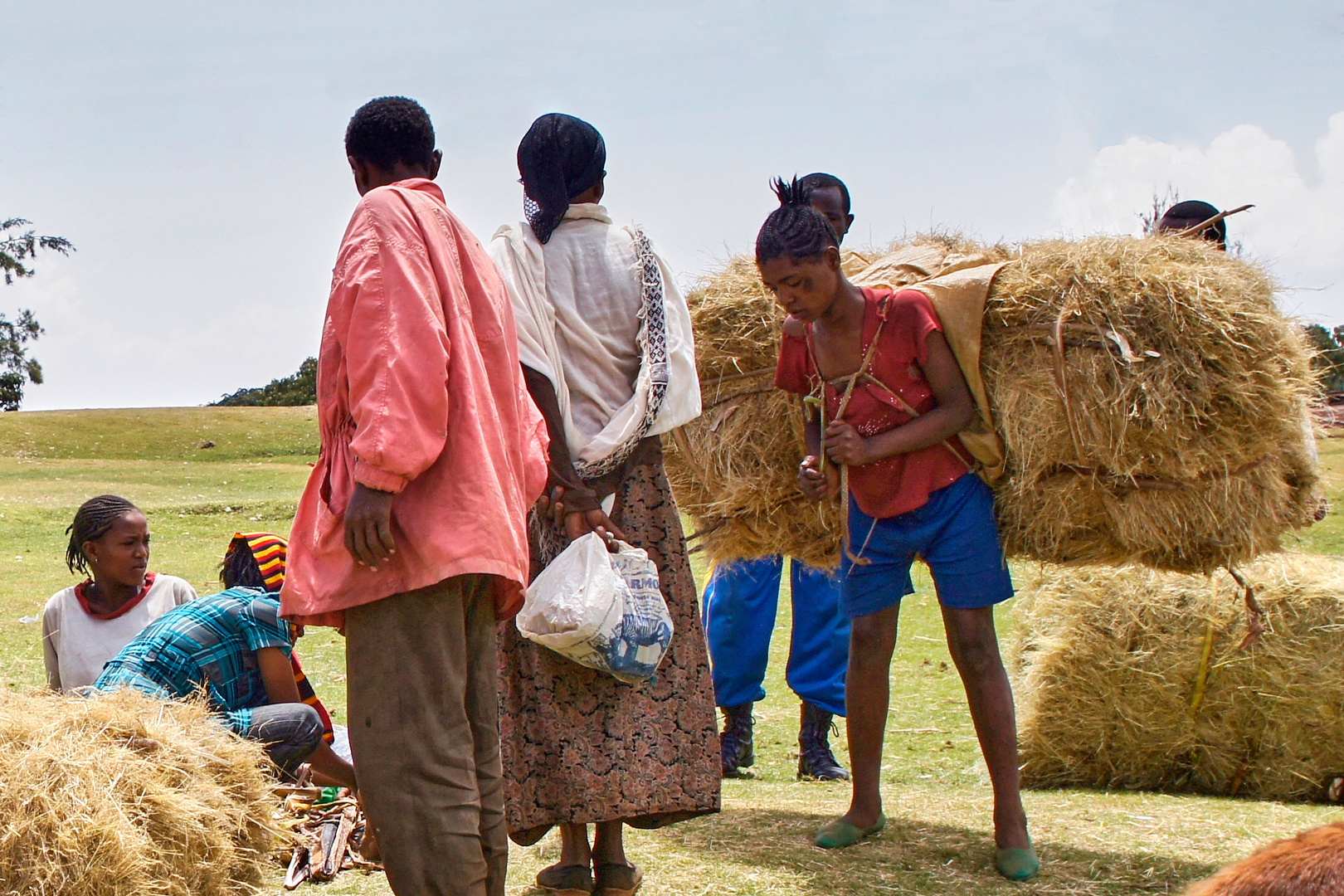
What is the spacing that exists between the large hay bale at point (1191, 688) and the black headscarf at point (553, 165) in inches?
107

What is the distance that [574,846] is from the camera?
3.34 meters

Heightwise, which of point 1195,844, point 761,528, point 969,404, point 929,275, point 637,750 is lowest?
point 1195,844

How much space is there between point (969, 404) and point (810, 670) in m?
2.13

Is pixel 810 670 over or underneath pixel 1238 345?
underneath

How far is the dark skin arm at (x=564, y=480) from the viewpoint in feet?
10.8

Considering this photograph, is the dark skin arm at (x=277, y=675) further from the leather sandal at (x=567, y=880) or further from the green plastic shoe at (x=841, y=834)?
the green plastic shoe at (x=841, y=834)

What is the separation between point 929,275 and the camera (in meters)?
3.96

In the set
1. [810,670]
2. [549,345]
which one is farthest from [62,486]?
[549,345]

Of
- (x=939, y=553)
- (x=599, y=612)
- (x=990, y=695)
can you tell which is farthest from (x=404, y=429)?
(x=990, y=695)

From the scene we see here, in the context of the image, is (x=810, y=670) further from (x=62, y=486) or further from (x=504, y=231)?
(x=62, y=486)

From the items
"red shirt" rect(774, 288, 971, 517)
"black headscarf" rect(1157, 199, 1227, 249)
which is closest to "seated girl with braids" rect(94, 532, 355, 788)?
"red shirt" rect(774, 288, 971, 517)

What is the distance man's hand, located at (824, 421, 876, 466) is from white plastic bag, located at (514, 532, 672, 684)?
0.78m

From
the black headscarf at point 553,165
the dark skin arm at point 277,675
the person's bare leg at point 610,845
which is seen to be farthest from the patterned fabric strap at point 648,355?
the dark skin arm at point 277,675

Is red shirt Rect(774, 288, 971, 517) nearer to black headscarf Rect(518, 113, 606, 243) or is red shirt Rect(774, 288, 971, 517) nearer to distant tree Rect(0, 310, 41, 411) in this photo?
black headscarf Rect(518, 113, 606, 243)
